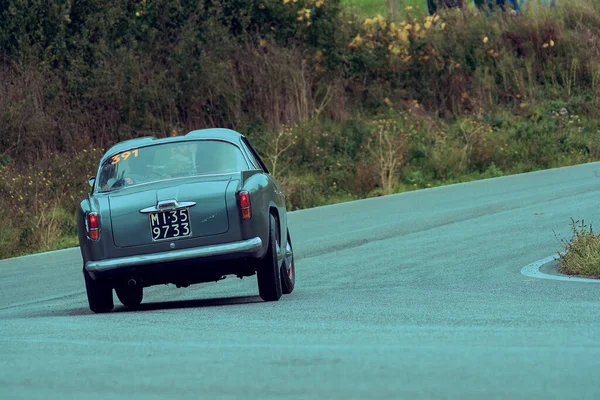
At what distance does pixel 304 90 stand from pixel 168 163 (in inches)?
751

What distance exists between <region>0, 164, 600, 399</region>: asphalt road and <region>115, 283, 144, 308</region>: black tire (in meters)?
0.12

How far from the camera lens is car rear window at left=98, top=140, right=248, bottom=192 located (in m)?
11.7

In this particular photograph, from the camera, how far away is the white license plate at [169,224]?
35.6 ft

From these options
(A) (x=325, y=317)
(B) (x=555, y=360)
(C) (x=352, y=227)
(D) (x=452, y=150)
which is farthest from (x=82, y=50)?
(B) (x=555, y=360)

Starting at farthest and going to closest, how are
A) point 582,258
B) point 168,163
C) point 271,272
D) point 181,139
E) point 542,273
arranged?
point 542,273 → point 582,258 → point 181,139 → point 168,163 → point 271,272

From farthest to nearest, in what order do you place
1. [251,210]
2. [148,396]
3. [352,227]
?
[352,227] → [251,210] → [148,396]

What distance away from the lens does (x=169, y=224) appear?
35.7 feet

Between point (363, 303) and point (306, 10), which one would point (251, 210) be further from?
point (306, 10)

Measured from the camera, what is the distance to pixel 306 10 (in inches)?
1309

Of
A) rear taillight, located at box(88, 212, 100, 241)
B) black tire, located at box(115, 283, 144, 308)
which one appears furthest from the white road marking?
rear taillight, located at box(88, 212, 100, 241)

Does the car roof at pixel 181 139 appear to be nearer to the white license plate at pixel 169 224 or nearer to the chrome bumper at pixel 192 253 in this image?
the white license plate at pixel 169 224

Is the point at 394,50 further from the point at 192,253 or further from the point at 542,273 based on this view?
the point at 192,253

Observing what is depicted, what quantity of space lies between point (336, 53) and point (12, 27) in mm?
8642

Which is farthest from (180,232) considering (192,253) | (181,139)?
(181,139)
